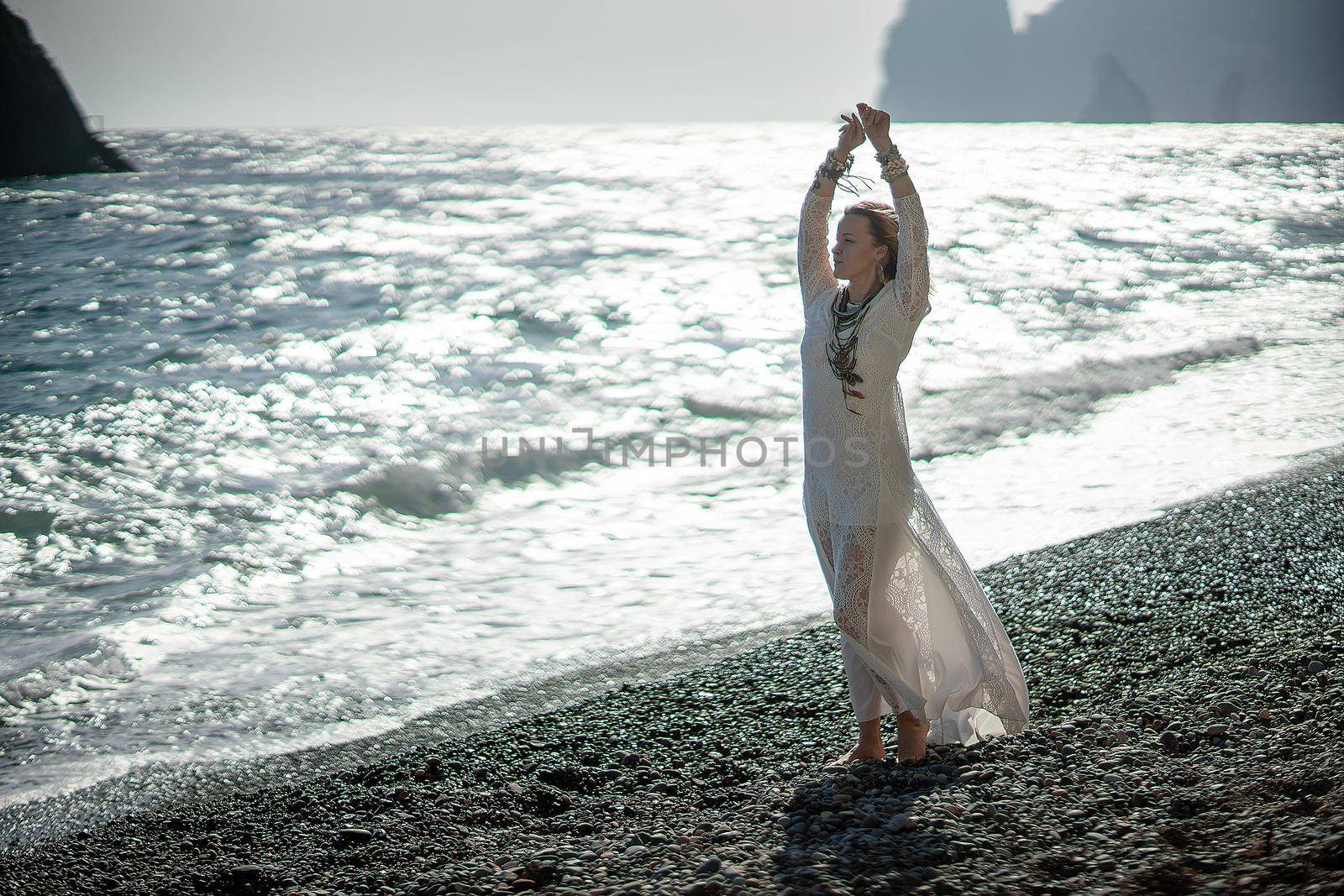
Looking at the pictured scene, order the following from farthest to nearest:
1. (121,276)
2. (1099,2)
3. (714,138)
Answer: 1. (1099,2)
2. (714,138)
3. (121,276)

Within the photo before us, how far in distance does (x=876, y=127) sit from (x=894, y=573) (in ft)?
4.92

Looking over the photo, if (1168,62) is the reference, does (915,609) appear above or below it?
below

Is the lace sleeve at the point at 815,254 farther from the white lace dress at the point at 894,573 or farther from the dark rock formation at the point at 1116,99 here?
the dark rock formation at the point at 1116,99

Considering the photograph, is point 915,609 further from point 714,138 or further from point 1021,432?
point 714,138

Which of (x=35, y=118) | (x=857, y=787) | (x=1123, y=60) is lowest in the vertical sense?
(x=857, y=787)

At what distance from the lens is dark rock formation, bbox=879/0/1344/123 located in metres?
138

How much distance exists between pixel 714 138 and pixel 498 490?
49.4 metres

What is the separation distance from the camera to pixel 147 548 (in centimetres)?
769

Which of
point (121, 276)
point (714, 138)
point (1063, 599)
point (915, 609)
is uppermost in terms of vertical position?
point (714, 138)

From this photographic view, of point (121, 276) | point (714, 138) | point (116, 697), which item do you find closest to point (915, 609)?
point (116, 697)

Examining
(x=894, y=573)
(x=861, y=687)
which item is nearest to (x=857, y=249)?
(x=894, y=573)

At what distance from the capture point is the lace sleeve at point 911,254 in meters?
3.21

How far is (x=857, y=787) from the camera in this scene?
3.25 metres

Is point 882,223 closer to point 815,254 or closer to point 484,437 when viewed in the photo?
point 815,254
